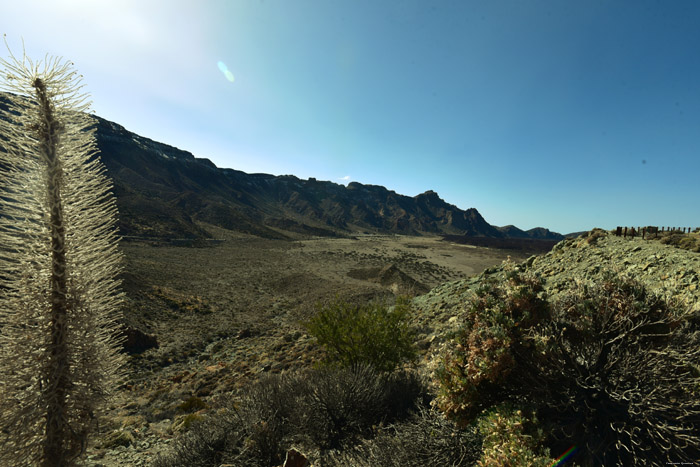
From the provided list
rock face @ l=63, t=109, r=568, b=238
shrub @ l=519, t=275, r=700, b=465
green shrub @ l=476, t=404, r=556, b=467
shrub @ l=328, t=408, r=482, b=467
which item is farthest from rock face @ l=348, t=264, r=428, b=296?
rock face @ l=63, t=109, r=568, b=238

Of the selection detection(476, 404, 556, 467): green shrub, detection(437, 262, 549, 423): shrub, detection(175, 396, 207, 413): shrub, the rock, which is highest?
detection(437, 262, 549, 423): shrub

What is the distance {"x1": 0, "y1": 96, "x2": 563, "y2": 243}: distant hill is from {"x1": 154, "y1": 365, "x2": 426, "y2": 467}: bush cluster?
51.1 m

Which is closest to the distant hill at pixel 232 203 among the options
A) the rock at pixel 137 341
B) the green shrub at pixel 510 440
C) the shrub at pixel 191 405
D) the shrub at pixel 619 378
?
the rock at pixel 137 341

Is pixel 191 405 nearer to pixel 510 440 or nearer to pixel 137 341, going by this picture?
pixel 137 341

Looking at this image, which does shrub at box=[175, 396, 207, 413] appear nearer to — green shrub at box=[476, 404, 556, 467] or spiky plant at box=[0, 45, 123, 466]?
spiky plant at box=[0, 45, 123, 466]

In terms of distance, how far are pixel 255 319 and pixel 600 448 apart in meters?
17.8

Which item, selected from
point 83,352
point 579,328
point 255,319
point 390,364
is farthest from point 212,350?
point 579,328

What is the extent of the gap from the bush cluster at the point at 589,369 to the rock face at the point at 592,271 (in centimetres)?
47

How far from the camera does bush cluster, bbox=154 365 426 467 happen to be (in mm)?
4461

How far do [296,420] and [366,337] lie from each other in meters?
2.83

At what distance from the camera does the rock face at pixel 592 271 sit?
646 cm

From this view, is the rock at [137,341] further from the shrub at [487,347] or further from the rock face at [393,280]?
the rock face at [393,280]

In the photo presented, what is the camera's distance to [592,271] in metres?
9.84

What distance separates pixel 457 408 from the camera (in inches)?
141
